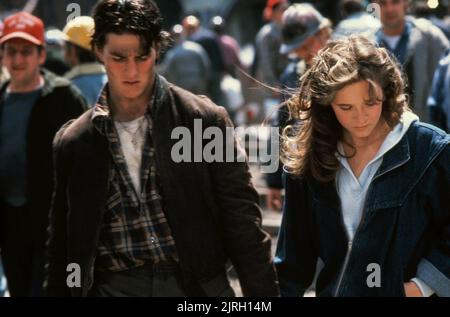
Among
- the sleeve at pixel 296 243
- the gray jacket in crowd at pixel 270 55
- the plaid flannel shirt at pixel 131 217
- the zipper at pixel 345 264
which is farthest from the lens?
the gray jacket in crowd at pixel 270 55

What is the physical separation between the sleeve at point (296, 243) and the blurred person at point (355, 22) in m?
2.10

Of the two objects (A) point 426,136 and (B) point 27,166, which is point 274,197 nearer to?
(B) point 27,166

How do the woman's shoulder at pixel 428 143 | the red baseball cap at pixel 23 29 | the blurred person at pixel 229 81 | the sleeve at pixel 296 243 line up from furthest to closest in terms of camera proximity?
the blurred person at pixel 229 81
the red baseball cap at pixel 23 29
the sleeve at pixel 296 243
the woman's shoulder at pixel 428 143

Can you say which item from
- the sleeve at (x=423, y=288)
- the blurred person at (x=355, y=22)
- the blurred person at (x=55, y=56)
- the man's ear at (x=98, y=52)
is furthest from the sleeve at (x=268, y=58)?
the sleeve at (x=423, y=288)

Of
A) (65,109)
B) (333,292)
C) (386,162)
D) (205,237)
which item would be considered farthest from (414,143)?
(65,109)

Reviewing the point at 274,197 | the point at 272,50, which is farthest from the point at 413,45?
the point at 272,50

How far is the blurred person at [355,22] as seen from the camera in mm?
6809

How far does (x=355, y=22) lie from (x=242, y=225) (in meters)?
3.48

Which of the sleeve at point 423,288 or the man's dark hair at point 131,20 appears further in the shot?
the man's dark hair at point 131,20

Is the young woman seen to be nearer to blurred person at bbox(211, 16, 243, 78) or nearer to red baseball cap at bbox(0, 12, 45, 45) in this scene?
red baseball cap at bbox(0, 12, 45, 45)

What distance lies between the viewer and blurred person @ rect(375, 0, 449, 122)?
22.1ft

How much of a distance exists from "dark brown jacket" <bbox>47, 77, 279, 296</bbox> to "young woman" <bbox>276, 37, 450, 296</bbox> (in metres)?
0.39

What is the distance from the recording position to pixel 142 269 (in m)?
4.23

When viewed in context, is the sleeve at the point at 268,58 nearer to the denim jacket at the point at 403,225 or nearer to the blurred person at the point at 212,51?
the blurred person at the point at 212,51
